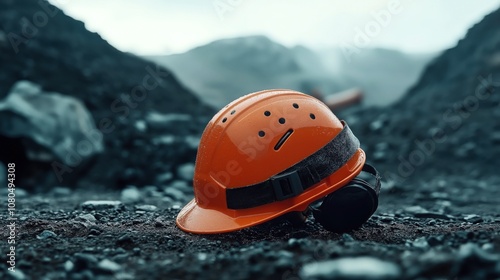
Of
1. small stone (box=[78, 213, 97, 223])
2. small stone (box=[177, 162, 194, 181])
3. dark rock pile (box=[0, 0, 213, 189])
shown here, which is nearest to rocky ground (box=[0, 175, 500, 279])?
small stone (box=[78, 213, 97, 223])

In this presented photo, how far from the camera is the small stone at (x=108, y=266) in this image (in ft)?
8.94

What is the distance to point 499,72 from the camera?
12.9 meters

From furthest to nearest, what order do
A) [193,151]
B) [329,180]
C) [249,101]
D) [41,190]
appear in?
[193,151], [41,190], [249,101], [329,180]

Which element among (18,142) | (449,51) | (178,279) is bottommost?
(178,279)

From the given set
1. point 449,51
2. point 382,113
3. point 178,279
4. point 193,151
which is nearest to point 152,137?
point 193,151

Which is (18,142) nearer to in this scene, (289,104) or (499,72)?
(289,104)

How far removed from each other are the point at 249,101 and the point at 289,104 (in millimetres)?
320

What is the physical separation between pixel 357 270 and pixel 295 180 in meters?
1.51

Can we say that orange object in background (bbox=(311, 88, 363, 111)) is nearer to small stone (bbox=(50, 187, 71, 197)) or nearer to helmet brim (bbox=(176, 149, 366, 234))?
small stone (bbox=(50, 187, 71, 197))

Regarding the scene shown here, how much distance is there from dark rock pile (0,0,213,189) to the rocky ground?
4.32 metres

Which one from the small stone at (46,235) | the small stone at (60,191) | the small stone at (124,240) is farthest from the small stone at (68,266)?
the small stone at (60,191)

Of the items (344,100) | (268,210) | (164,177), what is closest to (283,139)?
(268,210)

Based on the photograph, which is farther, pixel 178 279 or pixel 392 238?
pixel 392 238

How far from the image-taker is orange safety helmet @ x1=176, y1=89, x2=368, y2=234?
12.0ft
